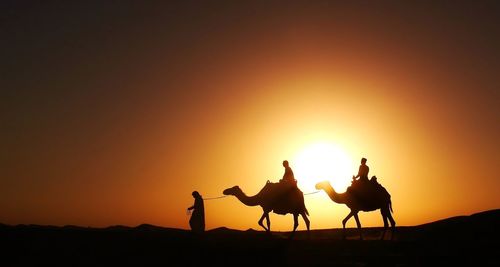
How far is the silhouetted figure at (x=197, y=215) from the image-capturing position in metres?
24.0

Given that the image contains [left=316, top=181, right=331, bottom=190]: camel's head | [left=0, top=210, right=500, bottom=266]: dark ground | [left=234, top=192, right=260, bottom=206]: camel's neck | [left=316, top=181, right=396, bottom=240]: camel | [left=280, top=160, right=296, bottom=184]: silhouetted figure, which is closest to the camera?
[left=0, top=210, right=500, bottom=266]: dark ground

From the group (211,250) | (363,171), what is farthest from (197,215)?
(363,171)

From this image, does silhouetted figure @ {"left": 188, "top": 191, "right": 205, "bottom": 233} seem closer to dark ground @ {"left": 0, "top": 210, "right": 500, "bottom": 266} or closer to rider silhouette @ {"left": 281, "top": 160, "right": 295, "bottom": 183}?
dark ground @ {"left": 0, "top": 210, "right": 500, "bottom": 266}

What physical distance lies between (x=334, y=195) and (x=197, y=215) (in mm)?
6013

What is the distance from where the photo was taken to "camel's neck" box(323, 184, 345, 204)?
24.8 m

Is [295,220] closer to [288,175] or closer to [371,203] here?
[288,175]

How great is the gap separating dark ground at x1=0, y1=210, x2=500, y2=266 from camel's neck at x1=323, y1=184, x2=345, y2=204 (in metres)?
4.46

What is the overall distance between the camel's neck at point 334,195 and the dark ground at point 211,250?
4465 millimetres

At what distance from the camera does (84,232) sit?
2131 centimetres

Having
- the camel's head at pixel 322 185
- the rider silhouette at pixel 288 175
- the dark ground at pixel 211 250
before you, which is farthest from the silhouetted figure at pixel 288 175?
the dark ground at pixel 211 250

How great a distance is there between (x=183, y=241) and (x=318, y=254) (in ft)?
16.5

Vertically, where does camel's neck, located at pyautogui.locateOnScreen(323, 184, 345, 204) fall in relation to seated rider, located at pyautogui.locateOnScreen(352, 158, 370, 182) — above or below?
below

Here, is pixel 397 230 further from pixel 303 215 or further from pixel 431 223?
pixel 303 215

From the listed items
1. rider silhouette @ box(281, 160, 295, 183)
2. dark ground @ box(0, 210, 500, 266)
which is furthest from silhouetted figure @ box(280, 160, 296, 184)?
dark ground @ box(0, 210, 500, 266)
